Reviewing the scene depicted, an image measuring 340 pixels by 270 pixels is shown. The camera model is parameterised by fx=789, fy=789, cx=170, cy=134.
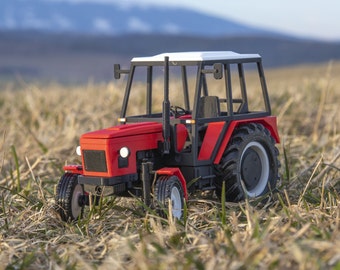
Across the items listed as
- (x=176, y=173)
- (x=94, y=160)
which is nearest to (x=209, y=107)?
(x=176, y=173)

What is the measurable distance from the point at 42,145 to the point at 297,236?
15.8 ft

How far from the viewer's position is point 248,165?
6262 mm

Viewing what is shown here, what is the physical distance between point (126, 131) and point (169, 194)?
0.58m

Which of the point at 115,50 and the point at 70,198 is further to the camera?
the point at 115,50

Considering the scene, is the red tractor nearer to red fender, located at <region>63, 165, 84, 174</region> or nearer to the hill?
red fender, located at <region>63, 165, 84, 174</region>

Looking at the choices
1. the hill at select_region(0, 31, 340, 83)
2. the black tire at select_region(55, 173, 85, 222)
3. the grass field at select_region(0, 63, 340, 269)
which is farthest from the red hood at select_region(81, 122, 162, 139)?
the hill at select_region(0, 31, 340, 83)

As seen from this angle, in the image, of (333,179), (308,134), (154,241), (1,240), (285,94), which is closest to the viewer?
(154,241)

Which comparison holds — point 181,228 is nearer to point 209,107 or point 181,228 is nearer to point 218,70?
point 218,70

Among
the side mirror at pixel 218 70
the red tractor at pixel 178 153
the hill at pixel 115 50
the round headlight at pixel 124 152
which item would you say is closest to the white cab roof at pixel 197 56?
the red tractor at pixel 178 153

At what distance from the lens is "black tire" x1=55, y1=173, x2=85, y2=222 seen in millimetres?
5902

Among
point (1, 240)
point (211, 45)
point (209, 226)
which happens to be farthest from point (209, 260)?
point (211, 45)

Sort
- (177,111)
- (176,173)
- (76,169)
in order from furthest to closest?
1. (177,111)
2. (76,169)
3. (176,173)

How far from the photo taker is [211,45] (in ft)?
428

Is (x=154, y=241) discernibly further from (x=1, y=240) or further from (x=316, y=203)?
(x=316, y=203)
